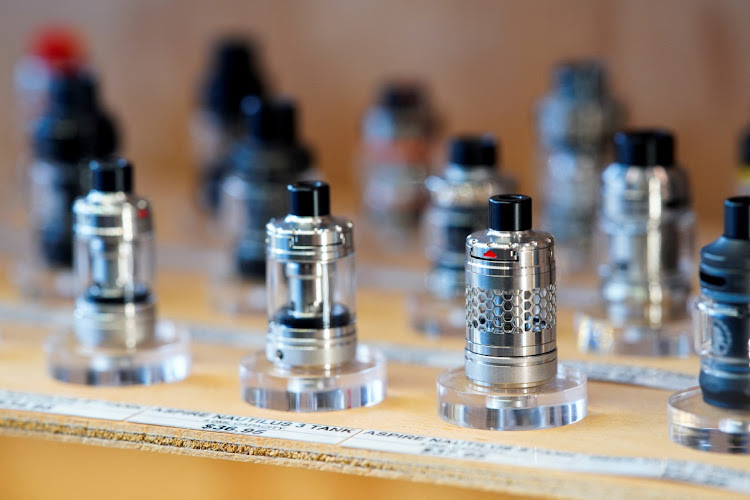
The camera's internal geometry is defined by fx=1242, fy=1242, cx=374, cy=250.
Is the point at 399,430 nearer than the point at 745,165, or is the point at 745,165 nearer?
the point at 399,430

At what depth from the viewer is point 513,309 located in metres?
0.76

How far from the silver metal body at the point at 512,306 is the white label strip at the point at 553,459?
0.06 metres

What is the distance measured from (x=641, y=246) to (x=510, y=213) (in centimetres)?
22

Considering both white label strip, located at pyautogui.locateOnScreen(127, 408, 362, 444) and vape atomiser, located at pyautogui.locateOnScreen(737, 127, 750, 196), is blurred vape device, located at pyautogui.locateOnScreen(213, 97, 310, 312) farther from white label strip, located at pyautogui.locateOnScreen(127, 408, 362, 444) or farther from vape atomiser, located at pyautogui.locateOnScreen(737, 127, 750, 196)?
vape atomiser, located at pyautogui.locateOnScreen(737, 127, 750, 196)

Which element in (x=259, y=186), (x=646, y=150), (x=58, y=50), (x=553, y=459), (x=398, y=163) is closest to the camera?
(x=553, y=459)

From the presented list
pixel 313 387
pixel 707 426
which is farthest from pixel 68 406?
pixel 707 426

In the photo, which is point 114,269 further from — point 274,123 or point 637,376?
point 637,376

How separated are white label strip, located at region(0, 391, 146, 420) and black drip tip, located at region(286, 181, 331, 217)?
0.17 m

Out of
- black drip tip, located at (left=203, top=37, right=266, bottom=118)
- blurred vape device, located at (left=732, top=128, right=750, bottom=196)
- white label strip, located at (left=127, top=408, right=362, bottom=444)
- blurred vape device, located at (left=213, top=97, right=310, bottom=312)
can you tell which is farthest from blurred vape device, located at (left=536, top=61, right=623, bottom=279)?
white label strip, located at (left=127, top=408, right=362, bottom=444)

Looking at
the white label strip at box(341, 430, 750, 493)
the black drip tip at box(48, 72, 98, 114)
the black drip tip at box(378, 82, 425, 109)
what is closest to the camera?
the white label strip at box(341, 430, 750, 493)

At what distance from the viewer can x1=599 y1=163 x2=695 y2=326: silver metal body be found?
93 centimetres

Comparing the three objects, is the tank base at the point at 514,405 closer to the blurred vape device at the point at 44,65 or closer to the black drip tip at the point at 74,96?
the black drip tip at the point at 74,96

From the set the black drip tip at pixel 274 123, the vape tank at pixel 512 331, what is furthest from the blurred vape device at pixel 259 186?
the vape tank at pixel 512 331

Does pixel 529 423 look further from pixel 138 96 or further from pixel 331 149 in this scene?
pixel 138 96
